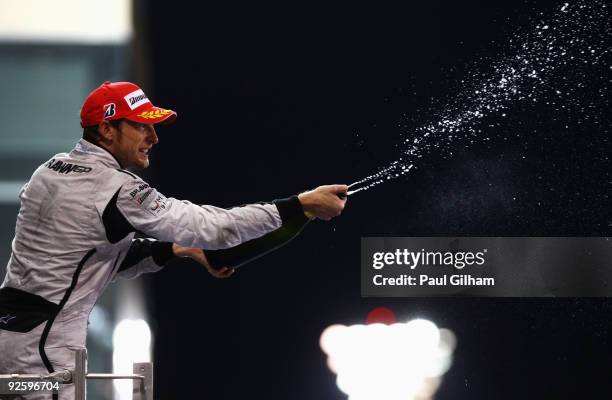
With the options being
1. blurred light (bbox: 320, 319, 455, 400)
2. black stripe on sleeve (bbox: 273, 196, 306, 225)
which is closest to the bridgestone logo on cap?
black stripe on sleeve (bbox: 273, 196, 306, 225)

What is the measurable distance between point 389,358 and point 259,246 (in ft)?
3.19

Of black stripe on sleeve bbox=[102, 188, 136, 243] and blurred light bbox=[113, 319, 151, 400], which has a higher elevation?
black stripe on sleeve bbox=[102, 188, 136, 243]

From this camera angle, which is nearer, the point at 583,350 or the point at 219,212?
the point at 219,212

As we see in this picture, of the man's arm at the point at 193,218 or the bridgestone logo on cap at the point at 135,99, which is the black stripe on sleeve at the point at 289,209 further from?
the bridgestone logo on cap at the point at 135,99

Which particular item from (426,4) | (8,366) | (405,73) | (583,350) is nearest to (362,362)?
(583,350)

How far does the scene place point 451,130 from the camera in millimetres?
2902

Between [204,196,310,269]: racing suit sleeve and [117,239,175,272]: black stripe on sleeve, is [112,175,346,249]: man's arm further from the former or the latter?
[117,239,175,272]: black stripe on sleeve

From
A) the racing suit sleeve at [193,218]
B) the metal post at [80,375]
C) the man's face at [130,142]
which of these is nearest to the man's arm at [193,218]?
the racing suit sleeve at [193,218]

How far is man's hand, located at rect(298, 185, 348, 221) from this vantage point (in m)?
1.97

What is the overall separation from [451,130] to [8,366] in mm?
1597

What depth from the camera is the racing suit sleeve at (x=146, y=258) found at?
2211 millimetres

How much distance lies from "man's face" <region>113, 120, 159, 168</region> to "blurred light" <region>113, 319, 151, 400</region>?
919mm

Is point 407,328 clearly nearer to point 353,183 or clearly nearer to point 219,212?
point 353,183

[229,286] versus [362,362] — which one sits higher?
[229,286]
